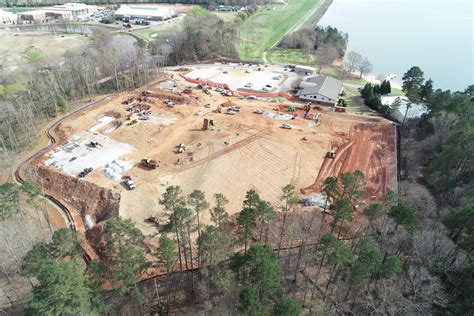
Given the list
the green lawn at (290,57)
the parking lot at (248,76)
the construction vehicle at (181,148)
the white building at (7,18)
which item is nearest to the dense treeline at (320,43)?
the green lawn at (290,57)

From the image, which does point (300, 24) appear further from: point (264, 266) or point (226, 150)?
point (264, 266)

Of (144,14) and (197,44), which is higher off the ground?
(144,14)

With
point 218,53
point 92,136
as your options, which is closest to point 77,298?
point 92,136

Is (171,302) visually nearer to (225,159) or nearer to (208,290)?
(208,290)

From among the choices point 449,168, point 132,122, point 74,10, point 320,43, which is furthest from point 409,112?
point 74,10

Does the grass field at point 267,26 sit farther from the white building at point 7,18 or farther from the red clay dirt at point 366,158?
the white building at point 7,18

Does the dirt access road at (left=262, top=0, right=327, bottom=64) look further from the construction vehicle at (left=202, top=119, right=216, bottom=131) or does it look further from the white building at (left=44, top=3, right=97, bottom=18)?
the white building at (left=44, top=3, right=97, bottom=18)
